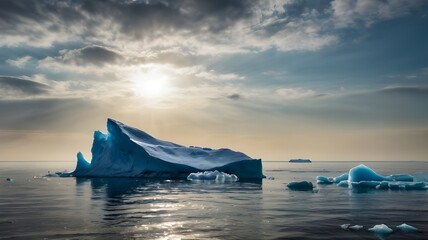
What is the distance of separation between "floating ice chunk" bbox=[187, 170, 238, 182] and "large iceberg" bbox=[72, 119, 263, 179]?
124 centimetres

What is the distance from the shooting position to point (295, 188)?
26484 millimetres

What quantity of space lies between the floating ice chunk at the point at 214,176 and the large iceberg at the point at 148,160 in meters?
1.24

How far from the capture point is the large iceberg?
38.2 meters

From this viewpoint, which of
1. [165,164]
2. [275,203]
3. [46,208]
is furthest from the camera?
[165,164]

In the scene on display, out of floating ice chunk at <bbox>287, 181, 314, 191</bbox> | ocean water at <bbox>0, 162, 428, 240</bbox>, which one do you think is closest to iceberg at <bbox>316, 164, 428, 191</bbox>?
floating ice chunk at <bbox>287, 181, 314, 191</bbox>

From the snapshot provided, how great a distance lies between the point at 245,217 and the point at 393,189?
18536 millimetres

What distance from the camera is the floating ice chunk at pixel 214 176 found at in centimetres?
3634

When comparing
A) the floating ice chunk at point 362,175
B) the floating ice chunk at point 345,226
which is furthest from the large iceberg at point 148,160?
the floating ice chunk at point 345,226

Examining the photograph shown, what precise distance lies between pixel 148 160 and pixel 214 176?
730cm

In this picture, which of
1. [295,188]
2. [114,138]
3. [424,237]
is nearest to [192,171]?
[114,138]

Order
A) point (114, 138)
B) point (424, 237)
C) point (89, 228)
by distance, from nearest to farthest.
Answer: point (424, 237)
point (89, 228)
point (114, 138)

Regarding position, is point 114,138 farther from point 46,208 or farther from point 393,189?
point 393,189

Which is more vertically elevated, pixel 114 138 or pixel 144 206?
pixel 114 138

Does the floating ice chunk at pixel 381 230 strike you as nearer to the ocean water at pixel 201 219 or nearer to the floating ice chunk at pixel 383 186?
the ocean water at pixel 201 219
